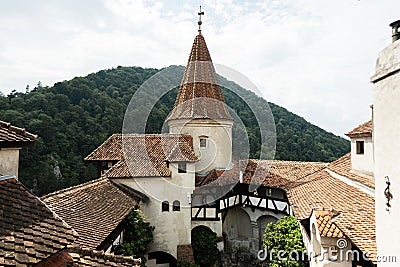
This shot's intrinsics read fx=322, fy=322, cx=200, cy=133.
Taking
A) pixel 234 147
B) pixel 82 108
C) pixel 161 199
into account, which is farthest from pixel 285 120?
pixel 161 199

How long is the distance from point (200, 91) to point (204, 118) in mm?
1699


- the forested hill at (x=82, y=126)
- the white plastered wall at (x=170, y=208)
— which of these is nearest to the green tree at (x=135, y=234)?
the white plastered wall at (x=170, y=208)

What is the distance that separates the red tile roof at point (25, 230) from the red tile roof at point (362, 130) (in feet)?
29.3

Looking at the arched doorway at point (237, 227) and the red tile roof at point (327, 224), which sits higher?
the red tile roof at point (327, 224)

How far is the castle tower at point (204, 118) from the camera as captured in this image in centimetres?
1822

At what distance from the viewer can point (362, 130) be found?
10336mm

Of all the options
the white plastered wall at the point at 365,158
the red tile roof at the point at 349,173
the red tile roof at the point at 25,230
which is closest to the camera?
the red tile roof at the point at 25,230

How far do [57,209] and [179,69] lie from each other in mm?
14008

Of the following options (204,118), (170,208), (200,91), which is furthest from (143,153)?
(200,91)

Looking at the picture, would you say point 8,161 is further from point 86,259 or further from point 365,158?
point 365,158

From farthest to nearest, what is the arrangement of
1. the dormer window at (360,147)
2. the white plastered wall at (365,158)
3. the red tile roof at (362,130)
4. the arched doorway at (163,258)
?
the arched doorway at (163,258), the dormer window at (360,147), the red tile roof at (362,130), the white plastered wall at (365,158)

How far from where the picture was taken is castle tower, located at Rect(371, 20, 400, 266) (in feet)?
11.1

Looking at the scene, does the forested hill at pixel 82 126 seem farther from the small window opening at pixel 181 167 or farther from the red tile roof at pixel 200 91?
the small window opening at pixel 181 167

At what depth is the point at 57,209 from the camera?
9180 mm
